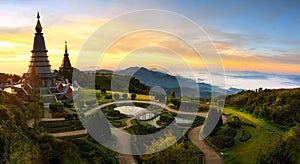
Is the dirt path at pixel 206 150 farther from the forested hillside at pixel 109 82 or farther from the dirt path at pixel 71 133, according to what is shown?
the forested hillside at pixel 109 82

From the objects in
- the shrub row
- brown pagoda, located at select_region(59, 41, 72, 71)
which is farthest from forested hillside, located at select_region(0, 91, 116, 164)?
brown pagoda, located at select_region(59, 41, 72, 71)

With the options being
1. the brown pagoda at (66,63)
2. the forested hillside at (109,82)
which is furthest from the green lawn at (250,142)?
the brown pagoda at (66,63)

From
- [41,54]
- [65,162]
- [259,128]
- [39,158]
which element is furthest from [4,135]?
[41,54]

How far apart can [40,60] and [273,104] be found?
26.0 m

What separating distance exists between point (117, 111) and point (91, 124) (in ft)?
23.8

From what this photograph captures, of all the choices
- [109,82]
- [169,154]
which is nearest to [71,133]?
[169,154]

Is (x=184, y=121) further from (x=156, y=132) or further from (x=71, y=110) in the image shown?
(x=71, y=110)

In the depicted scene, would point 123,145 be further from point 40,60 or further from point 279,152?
point 40,60

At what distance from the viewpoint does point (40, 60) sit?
34.8 m

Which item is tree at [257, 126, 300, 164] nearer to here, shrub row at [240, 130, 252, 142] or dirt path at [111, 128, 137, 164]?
shrub row at [240, 130, 252, 142]

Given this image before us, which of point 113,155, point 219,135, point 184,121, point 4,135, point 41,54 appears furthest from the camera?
point 41,54

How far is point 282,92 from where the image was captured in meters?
28.5

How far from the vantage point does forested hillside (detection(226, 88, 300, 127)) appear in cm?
2469

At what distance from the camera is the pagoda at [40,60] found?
112 feet
